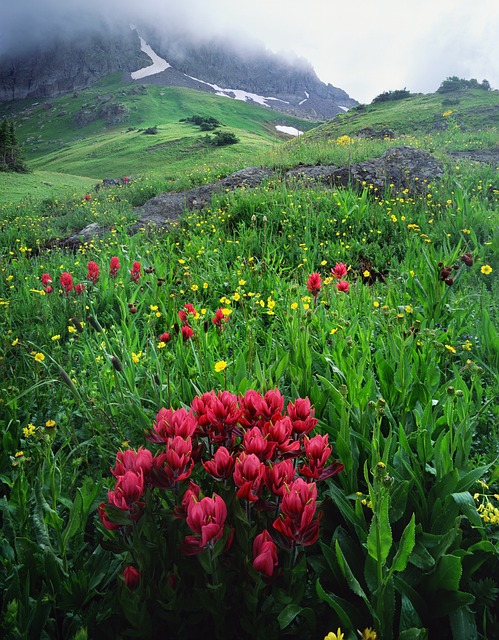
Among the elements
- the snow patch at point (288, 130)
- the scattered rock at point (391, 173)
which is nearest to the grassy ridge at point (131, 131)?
the snow patch at point (288, 130)

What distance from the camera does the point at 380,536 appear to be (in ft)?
3.36

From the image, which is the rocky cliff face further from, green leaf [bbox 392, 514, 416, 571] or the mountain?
green leaf [bbox 392, 514, 416, 571]

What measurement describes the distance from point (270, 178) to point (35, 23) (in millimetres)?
262910

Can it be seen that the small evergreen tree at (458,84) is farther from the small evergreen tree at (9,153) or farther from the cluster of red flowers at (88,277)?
the cluster of red flowers at (88,277)

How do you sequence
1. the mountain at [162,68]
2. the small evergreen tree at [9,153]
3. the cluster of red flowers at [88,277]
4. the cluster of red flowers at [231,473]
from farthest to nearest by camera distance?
the mountain at [162,68]
the small evergreen tree at [9,153]
the cluster of red flowers at [88,277]
the cluster of red flowers at [231,473]

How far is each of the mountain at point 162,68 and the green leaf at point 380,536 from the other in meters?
138

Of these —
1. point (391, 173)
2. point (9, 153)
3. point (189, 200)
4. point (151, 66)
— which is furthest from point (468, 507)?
point (151, 66)

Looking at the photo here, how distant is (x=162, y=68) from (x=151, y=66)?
448 cm

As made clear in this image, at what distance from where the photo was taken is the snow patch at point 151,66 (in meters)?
125

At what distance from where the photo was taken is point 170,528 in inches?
45.9

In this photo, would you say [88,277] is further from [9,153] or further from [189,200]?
[9,153]

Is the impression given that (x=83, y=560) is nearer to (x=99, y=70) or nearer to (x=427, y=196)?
(x=427, y=196)

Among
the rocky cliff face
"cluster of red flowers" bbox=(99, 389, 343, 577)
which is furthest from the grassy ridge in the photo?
the rocky cliff face

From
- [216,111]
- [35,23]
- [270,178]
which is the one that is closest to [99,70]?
[35,23]
